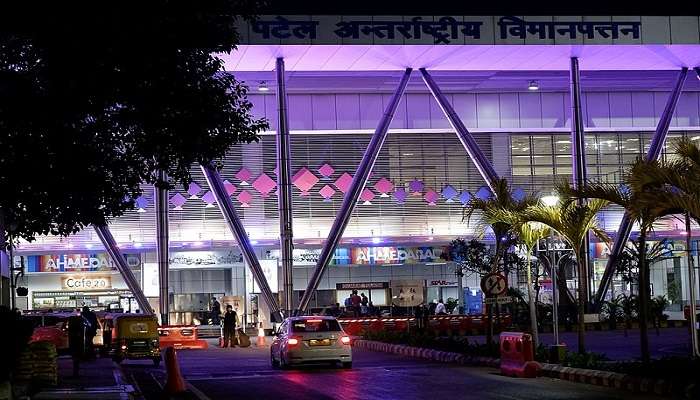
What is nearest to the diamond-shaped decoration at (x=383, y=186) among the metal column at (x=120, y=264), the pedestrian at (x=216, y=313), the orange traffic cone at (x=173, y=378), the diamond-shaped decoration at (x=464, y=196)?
the diamond-shaped decoration at (x=464, y=196)

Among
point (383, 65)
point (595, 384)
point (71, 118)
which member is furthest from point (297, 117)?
point (71, 118)

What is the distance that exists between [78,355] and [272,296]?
2008 centimetres

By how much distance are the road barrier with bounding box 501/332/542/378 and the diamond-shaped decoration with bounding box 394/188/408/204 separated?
32.8 meters

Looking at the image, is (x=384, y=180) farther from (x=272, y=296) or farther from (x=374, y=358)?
(x=374, y=358)

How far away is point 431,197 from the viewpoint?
57.5 meters

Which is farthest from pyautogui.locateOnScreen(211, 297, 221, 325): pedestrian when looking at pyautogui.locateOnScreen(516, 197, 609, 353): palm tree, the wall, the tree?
the tree

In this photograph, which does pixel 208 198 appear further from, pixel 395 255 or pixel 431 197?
pixel 431 197

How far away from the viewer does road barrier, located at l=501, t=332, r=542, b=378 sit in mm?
23312

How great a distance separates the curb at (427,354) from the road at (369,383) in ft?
1.75

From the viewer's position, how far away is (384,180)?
187ft

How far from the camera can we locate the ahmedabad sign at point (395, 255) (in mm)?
55684

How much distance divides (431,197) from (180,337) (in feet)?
65.6

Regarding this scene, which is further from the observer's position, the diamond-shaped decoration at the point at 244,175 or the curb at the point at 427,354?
the diamond-shaped decoration at the point at 244,175

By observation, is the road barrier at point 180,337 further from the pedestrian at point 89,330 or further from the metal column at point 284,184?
the pedestrian at point 89,330
